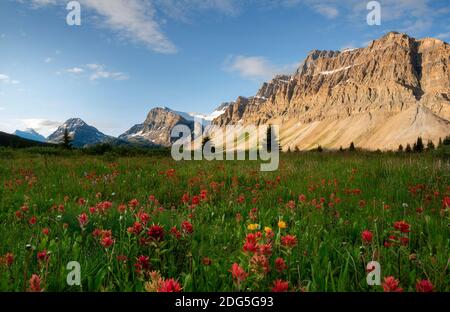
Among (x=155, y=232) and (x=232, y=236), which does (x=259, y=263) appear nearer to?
(x=155, y=232)

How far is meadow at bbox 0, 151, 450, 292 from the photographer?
2.21m

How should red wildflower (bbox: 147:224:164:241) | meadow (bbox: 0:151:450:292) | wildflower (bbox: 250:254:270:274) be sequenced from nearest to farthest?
wildflower (bbox: 250:254:270:274), meadow (bbox: 0:151:450:292), red wildflower (bbox: 147:224:164:241)

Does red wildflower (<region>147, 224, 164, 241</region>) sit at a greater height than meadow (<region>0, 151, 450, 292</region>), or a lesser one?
greater

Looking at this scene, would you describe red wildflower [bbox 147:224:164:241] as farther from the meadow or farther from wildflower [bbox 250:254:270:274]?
wildflower [bbox 250:254:270:274]

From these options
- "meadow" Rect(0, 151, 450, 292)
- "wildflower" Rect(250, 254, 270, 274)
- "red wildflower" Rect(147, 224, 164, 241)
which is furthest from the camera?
"red wildflower" Rect(147, 224, 164, 241)

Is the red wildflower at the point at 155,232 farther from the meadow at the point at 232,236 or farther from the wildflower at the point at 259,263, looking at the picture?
the wildflower at the point at 259,263

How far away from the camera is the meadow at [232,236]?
2.21 meters

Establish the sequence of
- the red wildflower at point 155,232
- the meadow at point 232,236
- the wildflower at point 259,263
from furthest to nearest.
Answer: the red wildflower at point 155,232 → the meadow at point 232,236 → the wildflower at point 259,263

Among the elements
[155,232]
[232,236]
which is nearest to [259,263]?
[155,232]

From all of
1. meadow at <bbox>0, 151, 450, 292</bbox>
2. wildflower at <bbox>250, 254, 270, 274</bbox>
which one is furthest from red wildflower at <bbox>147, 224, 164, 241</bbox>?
wildflower at <bbox>250, 254, 270, 274</bbox>

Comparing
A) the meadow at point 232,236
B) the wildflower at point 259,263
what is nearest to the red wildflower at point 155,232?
the meadow at point 232,236

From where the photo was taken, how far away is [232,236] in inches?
135

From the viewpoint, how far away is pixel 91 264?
2.52 meters
